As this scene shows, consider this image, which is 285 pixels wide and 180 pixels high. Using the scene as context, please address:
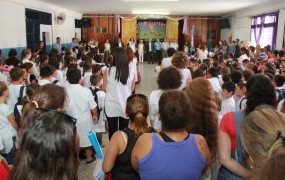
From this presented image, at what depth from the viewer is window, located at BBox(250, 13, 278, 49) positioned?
1113 centimetres

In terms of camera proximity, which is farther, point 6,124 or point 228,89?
point 228,89

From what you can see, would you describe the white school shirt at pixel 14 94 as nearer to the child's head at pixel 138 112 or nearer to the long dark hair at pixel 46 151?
the child's head at pixel 138 112

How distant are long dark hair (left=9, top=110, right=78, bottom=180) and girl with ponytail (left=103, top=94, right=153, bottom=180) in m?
0.62

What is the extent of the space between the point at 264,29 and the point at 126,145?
1177 cm

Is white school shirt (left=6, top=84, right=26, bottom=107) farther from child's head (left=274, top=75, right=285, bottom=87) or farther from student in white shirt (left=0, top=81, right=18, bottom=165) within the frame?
child's head (left=274, top=75, right=285, bottom=87)

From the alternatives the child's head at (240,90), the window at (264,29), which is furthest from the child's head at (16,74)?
the window at (264,29)

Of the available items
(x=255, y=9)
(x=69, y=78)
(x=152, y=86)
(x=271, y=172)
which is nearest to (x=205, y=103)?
(x=271, y=172)

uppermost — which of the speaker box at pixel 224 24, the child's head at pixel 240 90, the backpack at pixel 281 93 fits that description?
the speaker box at pixel 224 24

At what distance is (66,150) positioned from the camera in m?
1.16

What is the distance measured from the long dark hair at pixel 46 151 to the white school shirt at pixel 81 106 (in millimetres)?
2139

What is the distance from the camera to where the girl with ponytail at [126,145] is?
5.87 ft

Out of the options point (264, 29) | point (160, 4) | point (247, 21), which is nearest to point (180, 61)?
point (160, 4)

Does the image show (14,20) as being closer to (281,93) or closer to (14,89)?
(14,89)

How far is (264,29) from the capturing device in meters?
11.9
